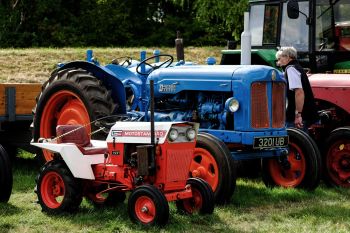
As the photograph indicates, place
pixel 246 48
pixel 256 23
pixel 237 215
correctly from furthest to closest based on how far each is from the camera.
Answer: pixel 256 23 → pixel 246 48 → pixel 237 215

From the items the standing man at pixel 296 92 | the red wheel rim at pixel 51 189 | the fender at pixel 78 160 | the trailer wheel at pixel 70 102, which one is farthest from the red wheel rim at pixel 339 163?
the red wheel rim at pixel 51 189

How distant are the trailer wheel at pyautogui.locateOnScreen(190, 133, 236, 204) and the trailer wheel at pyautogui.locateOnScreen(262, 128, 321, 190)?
1178 millimetres

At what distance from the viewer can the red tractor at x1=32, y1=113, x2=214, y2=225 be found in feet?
20.8

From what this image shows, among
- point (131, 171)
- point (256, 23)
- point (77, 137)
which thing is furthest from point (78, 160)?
point (256, 23)

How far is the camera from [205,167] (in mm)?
7453

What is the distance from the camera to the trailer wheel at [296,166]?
8.23 m

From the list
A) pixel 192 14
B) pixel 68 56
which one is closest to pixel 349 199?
pixel 68 56

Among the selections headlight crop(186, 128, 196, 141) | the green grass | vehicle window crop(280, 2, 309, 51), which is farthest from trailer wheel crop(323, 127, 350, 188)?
headlight crop(186, 128, 196, 141)

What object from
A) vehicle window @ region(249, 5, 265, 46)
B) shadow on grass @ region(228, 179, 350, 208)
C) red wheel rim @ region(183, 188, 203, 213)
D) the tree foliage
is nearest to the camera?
red wheel rim @ region(183, 188, 203, 213)

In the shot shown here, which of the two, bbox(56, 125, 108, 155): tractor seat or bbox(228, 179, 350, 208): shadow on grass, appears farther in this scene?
bbox(228, 179, 350, 208): shadow on grass

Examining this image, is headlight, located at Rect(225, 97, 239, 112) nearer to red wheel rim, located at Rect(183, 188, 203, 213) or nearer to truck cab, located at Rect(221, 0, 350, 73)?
red wheel rim, located at Rect(183, 188, 203, 213)

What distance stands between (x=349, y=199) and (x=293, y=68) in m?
1.56

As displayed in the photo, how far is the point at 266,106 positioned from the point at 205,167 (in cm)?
99

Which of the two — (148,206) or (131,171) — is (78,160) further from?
(148,206)
